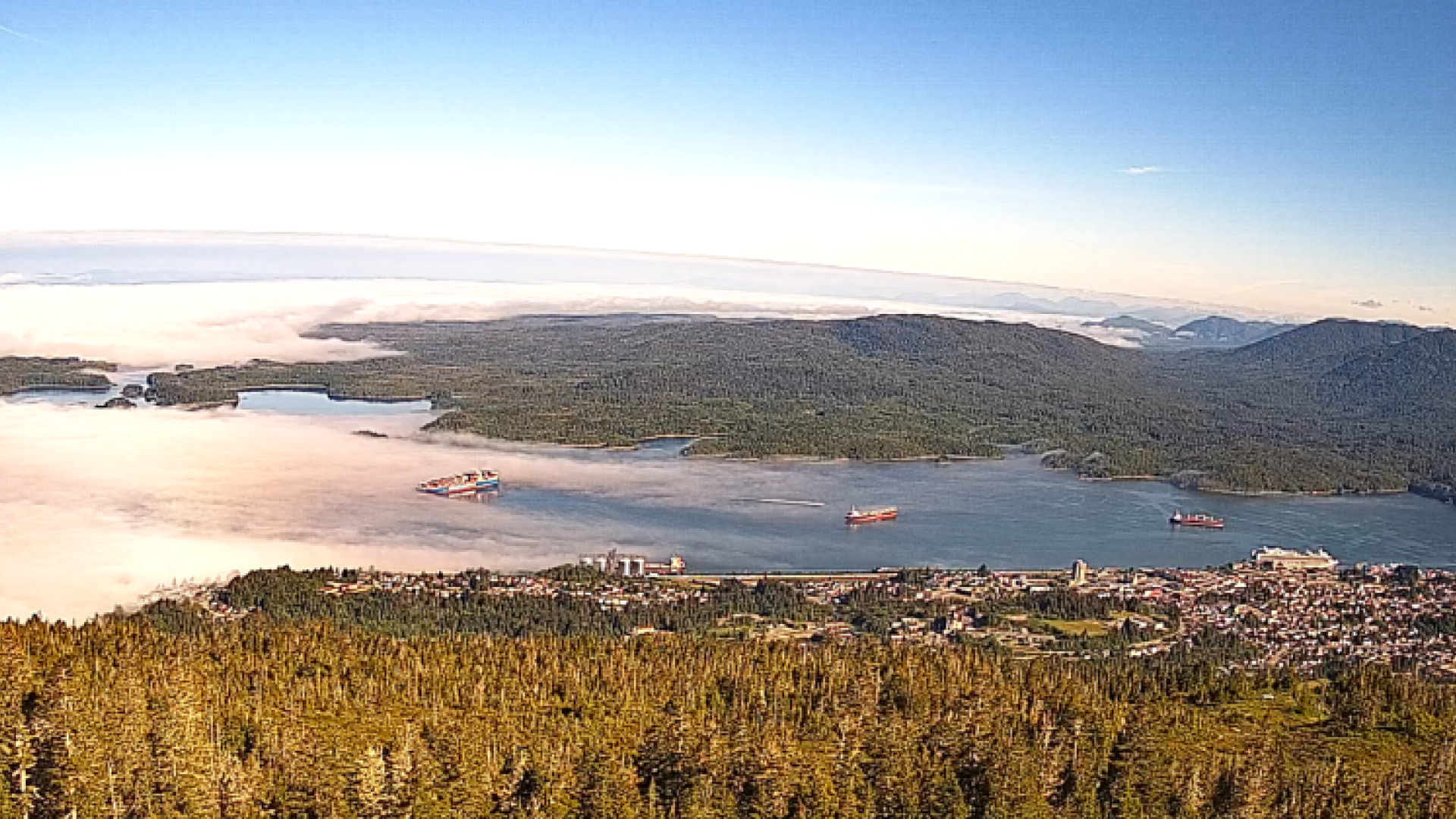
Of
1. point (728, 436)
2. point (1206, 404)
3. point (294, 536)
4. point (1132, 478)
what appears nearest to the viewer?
point (294, 536)

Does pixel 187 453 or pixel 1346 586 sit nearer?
pixel 1346 586

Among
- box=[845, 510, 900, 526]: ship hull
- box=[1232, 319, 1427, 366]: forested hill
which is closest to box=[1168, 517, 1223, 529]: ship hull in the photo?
box=[845, 510, 900, 526]: ship hull

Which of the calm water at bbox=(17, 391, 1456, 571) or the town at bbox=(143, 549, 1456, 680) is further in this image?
the calm water at bbox=(17, 391, 1456, 571)

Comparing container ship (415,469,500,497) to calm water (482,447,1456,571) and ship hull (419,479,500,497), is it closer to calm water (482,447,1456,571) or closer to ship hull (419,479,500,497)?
ship hull (419,479,500,497)

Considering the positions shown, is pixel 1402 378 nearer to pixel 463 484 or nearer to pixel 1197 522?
pixel 1197 522

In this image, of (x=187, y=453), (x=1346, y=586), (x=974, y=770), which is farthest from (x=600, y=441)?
(x=974, y=770)

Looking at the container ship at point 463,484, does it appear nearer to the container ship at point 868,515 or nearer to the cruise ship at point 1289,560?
the container ship at point 868,515

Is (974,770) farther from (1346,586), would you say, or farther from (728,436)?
(728,436)
